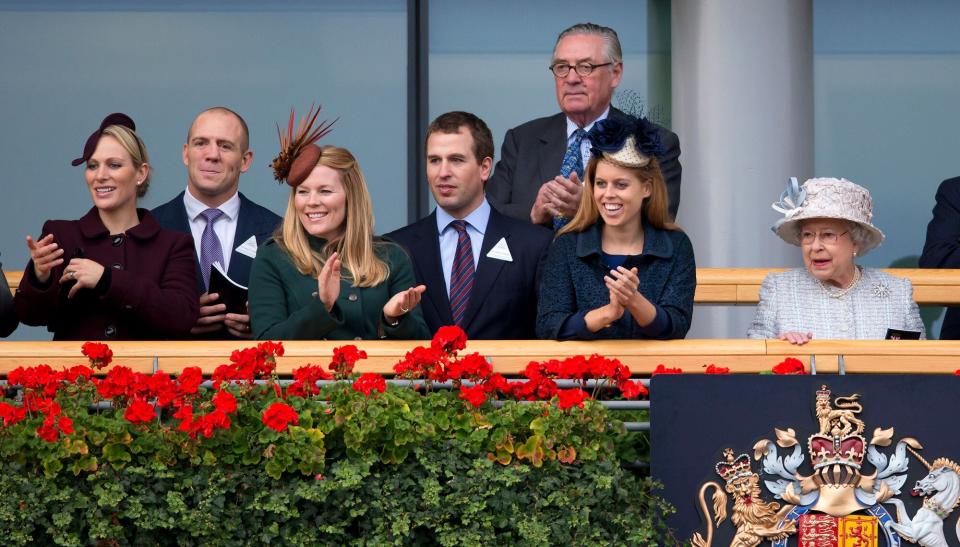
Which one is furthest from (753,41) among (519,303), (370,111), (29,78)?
(29,78)

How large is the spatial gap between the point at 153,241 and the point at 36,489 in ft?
5.55

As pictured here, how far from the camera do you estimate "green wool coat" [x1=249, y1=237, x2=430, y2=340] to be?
6633 millimetres

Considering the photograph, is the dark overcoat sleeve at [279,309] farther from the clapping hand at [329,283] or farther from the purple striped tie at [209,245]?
the purple striped tie at [209,245]

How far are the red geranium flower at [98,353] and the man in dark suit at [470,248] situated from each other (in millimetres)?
1544

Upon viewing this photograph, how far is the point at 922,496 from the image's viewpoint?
5.98 meters

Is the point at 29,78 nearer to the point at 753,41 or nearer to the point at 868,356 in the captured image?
the point at 753,41

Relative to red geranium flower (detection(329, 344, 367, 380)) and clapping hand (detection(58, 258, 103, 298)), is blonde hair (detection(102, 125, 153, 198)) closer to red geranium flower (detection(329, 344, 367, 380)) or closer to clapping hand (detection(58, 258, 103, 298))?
clapping hand (detection(58, 258, 103, 298))

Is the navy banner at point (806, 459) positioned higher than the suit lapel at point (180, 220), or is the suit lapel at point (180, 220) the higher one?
the suit lapel at point (180, 220)

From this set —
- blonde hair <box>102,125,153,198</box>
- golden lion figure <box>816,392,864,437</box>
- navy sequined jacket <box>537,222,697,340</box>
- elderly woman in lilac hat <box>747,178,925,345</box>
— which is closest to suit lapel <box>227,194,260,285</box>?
blonde hair <box>102,125,153,198</box>

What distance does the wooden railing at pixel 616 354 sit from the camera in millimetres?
6293

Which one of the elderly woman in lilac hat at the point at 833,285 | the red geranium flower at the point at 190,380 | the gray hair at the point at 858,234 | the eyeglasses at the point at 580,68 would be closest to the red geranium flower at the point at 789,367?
the elderly woman in lilac hat at the point at 833,285

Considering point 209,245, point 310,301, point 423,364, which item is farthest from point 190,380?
point 209,245

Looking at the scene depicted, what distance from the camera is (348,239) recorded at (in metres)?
6.94

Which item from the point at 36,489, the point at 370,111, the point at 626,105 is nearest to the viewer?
→ the point at 36,489
